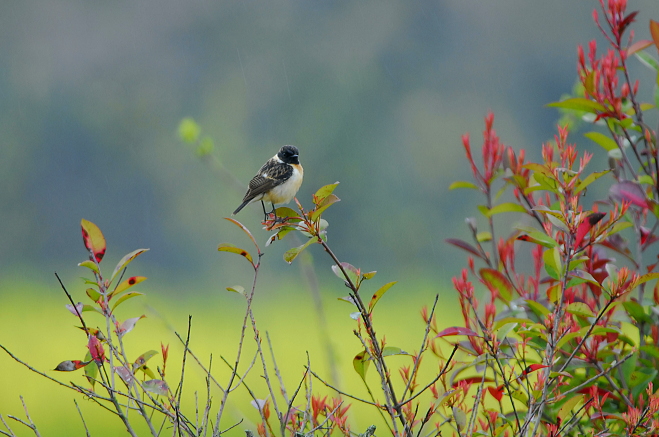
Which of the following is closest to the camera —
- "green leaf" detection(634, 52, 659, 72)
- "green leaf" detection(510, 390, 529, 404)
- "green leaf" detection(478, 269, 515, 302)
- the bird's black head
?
"green leaf" detection(510, 390, 529, 404)

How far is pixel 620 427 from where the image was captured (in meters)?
1.67

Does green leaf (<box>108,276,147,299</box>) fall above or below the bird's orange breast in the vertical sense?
below

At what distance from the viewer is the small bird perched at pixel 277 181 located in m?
2.45

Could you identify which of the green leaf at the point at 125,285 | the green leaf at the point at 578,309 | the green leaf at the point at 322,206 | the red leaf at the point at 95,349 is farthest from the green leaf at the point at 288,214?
the green leaf at the point at 578,309

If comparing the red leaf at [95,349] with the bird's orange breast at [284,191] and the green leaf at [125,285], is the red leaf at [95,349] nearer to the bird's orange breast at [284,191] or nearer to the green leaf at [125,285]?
the green leaf at [125,285]

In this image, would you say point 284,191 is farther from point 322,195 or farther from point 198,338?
point 198,338

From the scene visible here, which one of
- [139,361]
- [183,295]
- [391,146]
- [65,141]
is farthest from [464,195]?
[139,361]

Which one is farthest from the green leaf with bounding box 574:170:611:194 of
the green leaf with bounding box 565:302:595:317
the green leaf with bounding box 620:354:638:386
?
the green leaf with bounding box 620:354:638:386

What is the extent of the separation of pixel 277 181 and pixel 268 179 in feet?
0.12

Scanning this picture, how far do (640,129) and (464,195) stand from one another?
10521 mm

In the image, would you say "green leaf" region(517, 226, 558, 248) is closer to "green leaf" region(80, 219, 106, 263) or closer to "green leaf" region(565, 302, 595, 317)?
"green leaf" region(565, 302, 595, 317)

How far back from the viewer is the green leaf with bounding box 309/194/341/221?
4.09ft

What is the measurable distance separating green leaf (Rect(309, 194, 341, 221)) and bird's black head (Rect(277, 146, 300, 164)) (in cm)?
137

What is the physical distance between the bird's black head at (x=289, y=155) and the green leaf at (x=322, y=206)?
1368 millimetres
